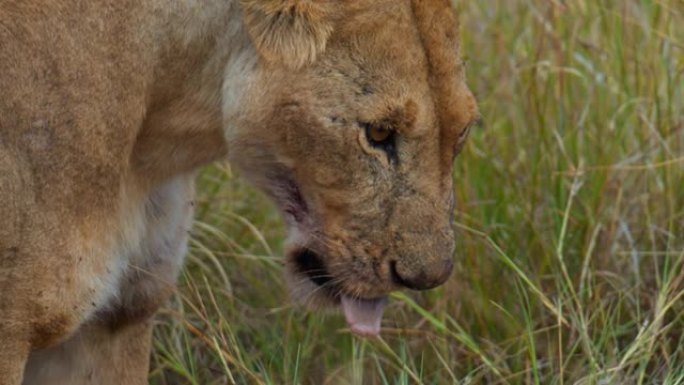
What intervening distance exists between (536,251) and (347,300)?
114 cm

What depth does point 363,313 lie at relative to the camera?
3262mm

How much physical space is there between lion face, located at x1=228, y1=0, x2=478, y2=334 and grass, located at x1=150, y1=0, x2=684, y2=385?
43 centimetres

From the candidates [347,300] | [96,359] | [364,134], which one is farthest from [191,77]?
[96,359]

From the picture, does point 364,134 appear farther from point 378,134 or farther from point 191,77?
point 191,77

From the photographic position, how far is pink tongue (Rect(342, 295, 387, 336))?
325cm

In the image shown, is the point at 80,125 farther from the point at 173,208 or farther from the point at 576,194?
the point at 576,194

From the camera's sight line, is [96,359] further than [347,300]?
Yes

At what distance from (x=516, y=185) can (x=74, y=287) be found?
175 cm

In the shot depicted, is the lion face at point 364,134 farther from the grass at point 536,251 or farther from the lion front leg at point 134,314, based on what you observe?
the grass at point 536,251

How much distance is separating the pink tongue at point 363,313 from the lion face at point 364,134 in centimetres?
6

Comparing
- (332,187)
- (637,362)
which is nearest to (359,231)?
(332,187)

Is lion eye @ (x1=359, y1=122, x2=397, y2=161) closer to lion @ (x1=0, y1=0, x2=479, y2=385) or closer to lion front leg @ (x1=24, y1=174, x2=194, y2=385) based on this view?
lion @ (x1=0, y1=0, x2=479, y2=385)

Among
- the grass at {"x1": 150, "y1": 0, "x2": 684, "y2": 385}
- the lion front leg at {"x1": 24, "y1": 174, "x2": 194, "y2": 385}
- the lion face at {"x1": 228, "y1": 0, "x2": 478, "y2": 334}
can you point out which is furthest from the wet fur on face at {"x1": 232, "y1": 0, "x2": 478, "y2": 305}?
the grass at {"x1": 150, "y1": 0, "x2": 684, "y2": 385}

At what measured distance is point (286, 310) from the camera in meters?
4.19
